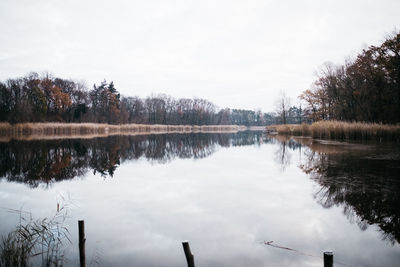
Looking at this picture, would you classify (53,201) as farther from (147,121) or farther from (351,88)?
(147,121)

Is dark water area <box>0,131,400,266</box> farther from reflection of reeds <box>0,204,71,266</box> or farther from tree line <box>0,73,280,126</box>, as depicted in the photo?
tree line <box>0,73,280,126</box>

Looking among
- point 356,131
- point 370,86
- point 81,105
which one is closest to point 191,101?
point 81,105

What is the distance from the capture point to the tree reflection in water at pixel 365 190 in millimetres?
4039

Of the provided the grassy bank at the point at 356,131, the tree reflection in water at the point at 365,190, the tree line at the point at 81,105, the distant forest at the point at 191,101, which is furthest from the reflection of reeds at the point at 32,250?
the tree line at the point at 81,105

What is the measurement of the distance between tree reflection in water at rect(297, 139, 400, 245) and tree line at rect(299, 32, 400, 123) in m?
15.9

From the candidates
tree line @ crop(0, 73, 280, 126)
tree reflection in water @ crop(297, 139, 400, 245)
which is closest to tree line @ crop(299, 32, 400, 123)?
tree reflection in water @ crop(297, 139, 400, 245)

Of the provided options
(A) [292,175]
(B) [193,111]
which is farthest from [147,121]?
(A) [292,175]

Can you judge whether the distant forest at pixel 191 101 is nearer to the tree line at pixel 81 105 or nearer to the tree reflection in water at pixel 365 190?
the tree line at pixel 81 105

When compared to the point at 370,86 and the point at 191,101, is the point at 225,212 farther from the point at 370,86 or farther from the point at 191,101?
the point at 191,101

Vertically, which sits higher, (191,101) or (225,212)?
(191,101)

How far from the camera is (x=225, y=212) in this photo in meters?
4.82

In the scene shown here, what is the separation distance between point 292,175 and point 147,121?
230ft

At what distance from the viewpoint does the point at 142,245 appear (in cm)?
354

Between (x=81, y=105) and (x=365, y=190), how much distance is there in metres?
54.8
